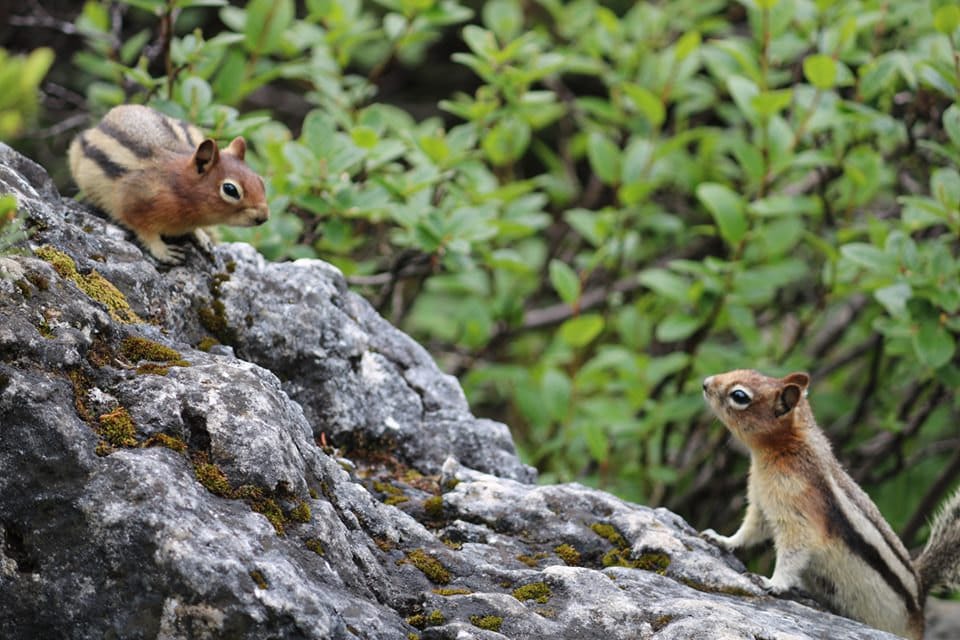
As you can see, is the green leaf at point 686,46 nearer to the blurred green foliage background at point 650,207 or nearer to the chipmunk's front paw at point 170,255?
the blurred green foliage background at point 650,207

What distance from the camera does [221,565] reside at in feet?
7.91

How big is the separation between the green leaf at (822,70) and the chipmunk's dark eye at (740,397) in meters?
2.01

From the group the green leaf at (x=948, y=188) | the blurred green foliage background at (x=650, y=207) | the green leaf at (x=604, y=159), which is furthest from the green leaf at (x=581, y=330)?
the green leaf at (x=948, y=188)

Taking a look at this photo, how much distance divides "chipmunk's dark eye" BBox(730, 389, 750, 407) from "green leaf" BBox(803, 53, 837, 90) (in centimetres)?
201

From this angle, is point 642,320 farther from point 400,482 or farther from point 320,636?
point 320,636

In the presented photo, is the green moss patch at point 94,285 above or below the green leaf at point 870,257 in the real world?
above

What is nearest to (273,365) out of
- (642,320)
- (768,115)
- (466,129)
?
(466,129)

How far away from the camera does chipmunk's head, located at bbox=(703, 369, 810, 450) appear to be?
4719mm

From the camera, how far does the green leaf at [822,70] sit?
5.77m

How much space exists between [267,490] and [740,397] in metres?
2.71

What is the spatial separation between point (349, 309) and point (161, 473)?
1.61 meters

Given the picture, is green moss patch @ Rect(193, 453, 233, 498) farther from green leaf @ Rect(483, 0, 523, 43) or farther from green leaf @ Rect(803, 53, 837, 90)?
green leaf @ Rect(483, 0, 523, 43)

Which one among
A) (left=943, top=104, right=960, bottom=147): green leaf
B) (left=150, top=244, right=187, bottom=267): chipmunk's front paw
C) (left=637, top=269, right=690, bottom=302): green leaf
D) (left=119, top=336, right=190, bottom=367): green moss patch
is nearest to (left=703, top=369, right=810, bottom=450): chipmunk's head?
(left=637, top=269, right=690, bottom=302): green leaf

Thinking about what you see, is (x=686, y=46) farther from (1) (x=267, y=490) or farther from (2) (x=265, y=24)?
(1) (x=267, y=490)
